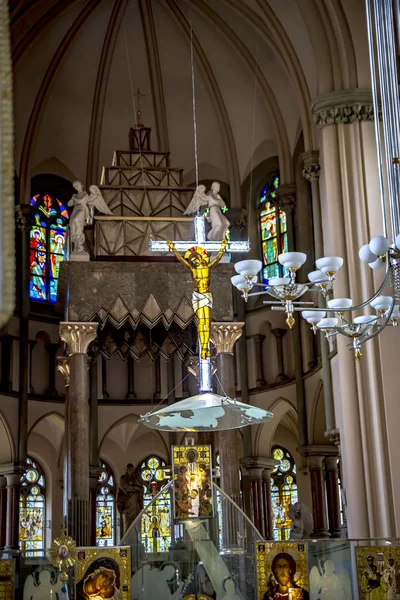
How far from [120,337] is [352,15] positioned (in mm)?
7217

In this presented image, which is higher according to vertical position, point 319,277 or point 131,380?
point 131,380

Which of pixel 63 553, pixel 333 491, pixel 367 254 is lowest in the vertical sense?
pixel 63 553

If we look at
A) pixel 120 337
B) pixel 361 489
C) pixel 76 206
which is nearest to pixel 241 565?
pixel 361 489

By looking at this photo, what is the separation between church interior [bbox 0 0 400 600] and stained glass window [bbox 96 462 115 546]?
0.06m

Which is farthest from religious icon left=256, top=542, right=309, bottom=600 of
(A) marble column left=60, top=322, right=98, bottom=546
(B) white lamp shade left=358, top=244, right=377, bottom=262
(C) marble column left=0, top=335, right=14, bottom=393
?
(C) marble column left=0, top=335, right=14, bottom=393

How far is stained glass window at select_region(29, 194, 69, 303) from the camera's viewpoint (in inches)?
903

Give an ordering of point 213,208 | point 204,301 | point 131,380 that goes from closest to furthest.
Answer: point 204,301, point 213,208, point 131,380

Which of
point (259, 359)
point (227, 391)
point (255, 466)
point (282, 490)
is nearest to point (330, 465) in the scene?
point (255, 466)

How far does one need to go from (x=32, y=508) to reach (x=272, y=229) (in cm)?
943

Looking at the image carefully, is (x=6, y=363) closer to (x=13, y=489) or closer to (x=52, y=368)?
(x=52, y=368)

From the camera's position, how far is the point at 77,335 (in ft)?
50.2

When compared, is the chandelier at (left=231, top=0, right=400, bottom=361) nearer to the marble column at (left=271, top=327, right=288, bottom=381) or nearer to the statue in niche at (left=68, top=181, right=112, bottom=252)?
the statue in niche at (left=68, top=181, right=112, bottom=252)

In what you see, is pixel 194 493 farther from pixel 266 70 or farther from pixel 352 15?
pixel 266 70

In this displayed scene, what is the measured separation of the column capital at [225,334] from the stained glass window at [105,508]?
29.7 feet
